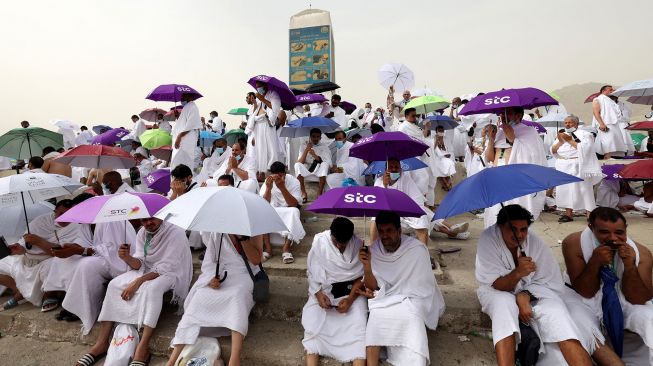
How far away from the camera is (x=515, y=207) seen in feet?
9.84

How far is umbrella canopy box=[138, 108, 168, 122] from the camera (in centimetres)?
1079

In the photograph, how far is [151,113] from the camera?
1084 cm

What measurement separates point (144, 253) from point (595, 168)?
7.82 m

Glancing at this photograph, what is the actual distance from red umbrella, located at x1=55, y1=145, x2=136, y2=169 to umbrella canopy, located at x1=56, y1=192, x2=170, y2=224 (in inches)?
75.7

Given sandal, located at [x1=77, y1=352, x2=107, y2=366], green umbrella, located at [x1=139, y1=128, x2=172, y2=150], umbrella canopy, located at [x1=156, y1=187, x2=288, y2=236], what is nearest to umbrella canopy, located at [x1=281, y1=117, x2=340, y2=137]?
green umbrella, located at [x1=139, y1=128, x2=172, y2=150]

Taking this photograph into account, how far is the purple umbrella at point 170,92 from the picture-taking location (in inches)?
241

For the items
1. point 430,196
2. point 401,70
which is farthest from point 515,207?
point 401,70

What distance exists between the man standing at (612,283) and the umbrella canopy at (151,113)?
1138 cm

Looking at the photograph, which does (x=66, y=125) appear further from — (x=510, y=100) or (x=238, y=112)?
(x=510, y=100)

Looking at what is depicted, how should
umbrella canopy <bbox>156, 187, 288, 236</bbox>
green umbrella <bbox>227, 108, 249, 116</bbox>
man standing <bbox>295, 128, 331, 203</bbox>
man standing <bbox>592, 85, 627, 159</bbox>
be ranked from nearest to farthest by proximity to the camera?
umbrella canopy <bbox>156, 187, 288, 236</bbox> < man standing <bbox>295, 128, 331, 203</bbox> < man standing <bbox>592, 85, 627, 159</bbox> < green umbrella <bbox>227, 108, 249, 116</bbox>

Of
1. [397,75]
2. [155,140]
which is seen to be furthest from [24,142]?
[397,75]

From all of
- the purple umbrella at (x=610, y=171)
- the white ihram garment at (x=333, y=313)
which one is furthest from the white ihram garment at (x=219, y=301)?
the purple umbrella at (x=610, y=171)

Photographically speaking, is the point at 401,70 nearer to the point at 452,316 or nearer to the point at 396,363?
the point at 452,316

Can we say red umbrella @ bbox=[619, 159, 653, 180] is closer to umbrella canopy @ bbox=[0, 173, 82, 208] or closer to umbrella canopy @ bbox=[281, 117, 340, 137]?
umbrella canopy @ bbox=[281, 117, 340, 137]
